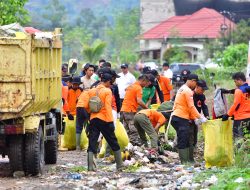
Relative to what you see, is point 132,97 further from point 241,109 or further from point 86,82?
point 241,109

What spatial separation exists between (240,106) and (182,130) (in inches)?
45.7

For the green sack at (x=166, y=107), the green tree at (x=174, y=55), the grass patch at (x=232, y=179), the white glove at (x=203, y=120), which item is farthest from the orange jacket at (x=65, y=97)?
the green tree at (x=174, y=55)

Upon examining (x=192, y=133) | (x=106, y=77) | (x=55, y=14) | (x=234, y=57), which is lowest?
(x=192, y=133)

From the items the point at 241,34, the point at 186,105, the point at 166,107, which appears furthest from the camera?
the point at 241,34

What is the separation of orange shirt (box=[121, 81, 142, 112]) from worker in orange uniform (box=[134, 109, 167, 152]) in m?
1.09

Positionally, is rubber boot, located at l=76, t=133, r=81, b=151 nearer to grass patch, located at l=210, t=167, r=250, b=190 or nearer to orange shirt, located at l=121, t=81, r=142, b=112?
orange shirt, located at l=121, t=81, r=142, b=112

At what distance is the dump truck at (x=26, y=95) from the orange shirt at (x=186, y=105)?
2.21 metres

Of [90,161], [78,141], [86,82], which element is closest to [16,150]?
[90,161]

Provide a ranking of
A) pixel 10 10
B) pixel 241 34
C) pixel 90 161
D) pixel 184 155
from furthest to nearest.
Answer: pixel 241 34 < pixel 10 10 < pixel 184 155 < pixel 90 161

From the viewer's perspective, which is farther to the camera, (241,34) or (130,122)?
(241,34)

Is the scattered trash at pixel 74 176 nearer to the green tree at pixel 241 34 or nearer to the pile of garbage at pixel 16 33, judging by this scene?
the pile of garbage at pixel 16 33

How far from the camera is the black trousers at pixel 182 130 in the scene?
52.0ft

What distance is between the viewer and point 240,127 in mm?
15844

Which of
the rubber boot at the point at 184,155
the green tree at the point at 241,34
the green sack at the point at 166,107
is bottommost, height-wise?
the rubber boot at the point at 184,155
